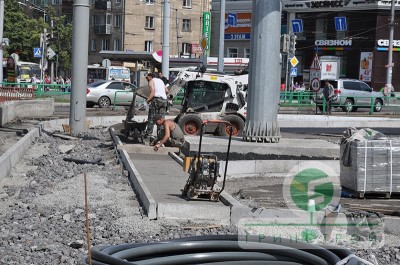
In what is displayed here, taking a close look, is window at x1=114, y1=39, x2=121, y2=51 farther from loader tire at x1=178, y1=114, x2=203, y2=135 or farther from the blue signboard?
loader tire at x1=178, y1=114, x2=203, y2=135

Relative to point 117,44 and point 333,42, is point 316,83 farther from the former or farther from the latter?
point 117,44

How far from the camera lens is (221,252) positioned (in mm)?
4594

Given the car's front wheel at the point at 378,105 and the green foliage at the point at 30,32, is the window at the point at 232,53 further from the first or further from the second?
the car's front wheel at the point at 378,105

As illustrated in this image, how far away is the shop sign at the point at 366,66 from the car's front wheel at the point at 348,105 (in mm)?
21332

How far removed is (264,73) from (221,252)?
1388 centimetres

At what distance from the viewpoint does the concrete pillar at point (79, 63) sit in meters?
22.5

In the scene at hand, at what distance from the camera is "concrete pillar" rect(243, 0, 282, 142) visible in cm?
1820

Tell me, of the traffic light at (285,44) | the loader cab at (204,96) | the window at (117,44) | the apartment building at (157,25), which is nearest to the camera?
the traffic light at (285,44)

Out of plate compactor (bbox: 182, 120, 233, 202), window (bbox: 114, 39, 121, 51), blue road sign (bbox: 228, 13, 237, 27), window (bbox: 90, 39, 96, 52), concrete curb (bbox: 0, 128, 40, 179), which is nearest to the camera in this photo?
plate compactor (bbox: 182, 120, 233, 202)

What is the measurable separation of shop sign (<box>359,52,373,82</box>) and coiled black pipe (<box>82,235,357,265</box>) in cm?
6088

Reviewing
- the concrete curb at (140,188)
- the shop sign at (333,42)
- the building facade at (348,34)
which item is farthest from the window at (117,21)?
the concrete curb at (140,188)

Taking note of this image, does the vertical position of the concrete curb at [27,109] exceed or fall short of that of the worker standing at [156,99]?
it falls short

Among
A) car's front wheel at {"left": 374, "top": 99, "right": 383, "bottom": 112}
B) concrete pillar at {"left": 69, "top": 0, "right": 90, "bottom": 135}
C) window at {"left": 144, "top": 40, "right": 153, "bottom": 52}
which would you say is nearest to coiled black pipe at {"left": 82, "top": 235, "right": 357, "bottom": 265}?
concrete pillar at {"left": 69, "top": 0, "right": 90, "bottom": 135}

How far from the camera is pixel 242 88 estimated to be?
2345 centimetres
